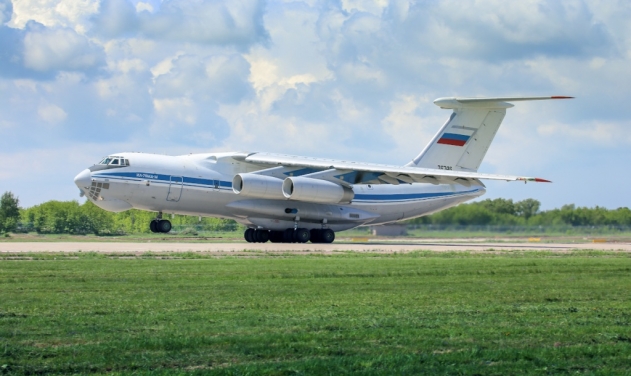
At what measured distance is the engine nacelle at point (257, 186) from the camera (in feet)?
86.2

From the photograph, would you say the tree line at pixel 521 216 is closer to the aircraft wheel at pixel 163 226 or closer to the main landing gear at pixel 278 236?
the main landing gear at pixel 278 236

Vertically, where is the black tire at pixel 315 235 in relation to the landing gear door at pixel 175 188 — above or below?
below

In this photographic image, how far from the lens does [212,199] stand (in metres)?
27.1

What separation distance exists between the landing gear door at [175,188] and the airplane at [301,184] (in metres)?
0.03

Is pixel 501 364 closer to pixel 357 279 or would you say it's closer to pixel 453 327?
pixel 453 327

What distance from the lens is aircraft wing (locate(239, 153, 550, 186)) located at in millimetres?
27422

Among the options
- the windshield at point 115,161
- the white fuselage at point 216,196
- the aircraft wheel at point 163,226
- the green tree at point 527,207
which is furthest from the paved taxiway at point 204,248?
the green tree at point 527,207

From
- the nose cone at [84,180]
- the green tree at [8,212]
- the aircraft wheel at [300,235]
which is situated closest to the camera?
the nose cone at [84,180]

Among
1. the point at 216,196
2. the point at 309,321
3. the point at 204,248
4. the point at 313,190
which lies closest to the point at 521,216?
the point at 313,190

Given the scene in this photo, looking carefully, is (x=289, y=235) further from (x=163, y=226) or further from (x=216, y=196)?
(x=163, y=226)

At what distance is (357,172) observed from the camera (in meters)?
28.5

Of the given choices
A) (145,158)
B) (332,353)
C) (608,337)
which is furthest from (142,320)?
(145,158)

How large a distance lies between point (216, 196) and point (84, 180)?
166 inches

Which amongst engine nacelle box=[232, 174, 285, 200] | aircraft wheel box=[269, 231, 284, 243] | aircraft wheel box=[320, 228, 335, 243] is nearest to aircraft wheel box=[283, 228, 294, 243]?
aircraft wheel box=[269, 231, 284, 243]
